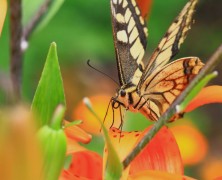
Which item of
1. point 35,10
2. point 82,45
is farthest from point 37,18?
point 82,45

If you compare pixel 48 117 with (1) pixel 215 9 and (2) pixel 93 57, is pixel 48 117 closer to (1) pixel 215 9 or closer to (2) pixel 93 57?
Answer: (2) pixel 93 57

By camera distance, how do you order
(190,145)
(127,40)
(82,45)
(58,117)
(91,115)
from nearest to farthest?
(58,117), (127,40), (91,115), (190,145), (82,45)

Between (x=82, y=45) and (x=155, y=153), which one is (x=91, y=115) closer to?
(x=82, y=45)

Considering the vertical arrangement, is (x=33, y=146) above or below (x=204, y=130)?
above

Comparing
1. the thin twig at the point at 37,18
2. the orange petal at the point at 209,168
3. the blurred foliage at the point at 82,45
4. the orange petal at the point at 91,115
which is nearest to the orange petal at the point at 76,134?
the thin twig at the point at 37,18

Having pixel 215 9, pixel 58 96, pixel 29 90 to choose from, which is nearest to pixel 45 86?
pixel 58 96

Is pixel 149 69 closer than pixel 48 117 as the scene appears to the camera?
No
